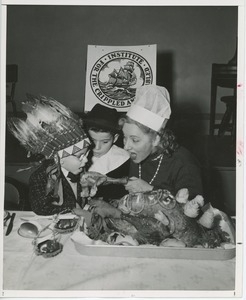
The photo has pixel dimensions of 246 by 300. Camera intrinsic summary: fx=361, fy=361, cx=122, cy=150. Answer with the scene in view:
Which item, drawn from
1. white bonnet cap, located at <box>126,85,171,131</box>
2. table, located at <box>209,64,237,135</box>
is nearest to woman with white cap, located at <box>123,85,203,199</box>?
white bonnet cap, located at <box>126,85,171,131</box>

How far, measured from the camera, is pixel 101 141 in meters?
0.76

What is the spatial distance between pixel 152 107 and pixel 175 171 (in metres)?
0.14

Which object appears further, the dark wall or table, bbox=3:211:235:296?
the dark wall

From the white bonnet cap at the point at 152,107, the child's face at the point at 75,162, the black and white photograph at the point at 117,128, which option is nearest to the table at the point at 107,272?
the black and white photograph at the point at 117,128

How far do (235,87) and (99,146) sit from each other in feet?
1.05

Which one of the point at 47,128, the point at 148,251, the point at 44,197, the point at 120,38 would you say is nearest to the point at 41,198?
the point at 44,197

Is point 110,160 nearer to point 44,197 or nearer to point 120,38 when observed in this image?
point 44,197

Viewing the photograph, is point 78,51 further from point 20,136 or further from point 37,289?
point 37,289

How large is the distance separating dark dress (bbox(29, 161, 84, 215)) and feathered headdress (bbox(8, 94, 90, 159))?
0.04 metres

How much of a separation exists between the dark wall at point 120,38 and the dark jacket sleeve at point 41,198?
0.63ft

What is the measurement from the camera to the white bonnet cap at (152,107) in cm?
75

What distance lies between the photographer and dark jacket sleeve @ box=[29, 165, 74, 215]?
76cm

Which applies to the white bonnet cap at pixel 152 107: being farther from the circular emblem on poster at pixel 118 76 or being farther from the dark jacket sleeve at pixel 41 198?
the dark jacket sleeve at pixel 41 198

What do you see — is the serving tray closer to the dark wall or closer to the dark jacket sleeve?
the dark jacket sleeve
